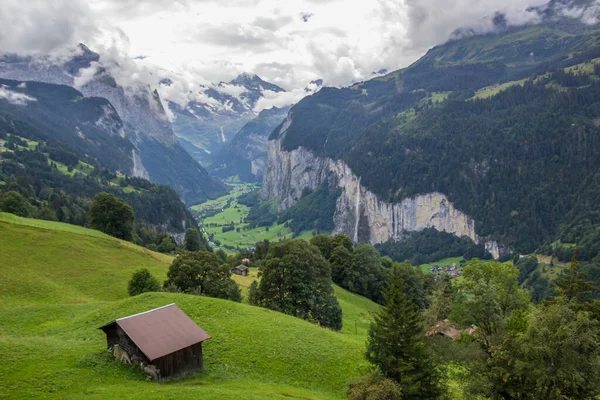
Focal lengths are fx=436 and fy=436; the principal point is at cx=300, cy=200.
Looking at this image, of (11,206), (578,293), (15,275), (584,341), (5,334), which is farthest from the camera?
(11,206)

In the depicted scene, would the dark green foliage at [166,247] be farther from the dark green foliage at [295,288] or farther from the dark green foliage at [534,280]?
the dark green foliage at [534,280]

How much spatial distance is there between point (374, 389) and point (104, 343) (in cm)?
2308

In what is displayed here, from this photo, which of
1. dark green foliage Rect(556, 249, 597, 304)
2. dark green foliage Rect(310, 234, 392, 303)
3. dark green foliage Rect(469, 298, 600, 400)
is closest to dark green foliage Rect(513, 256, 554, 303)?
dark green foliage Rect(310, 234, 392, 303)

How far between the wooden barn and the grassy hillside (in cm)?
106

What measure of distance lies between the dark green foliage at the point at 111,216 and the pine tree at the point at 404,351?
85326 mm

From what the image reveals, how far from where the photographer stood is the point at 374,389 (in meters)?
30.5

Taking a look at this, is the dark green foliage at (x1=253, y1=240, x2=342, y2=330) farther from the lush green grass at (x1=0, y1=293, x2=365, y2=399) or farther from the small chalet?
the small chalet

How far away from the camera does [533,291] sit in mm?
155875

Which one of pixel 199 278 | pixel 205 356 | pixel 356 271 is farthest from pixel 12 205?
pixel 205 356

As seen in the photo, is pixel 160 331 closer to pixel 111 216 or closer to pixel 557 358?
pixel 557 358

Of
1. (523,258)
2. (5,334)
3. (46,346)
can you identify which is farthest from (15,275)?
(523,258)

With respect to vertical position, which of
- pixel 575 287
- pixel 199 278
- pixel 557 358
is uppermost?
pixel 575 287

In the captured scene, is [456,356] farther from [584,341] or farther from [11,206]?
[11,206]

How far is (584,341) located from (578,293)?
1892 centimetres
